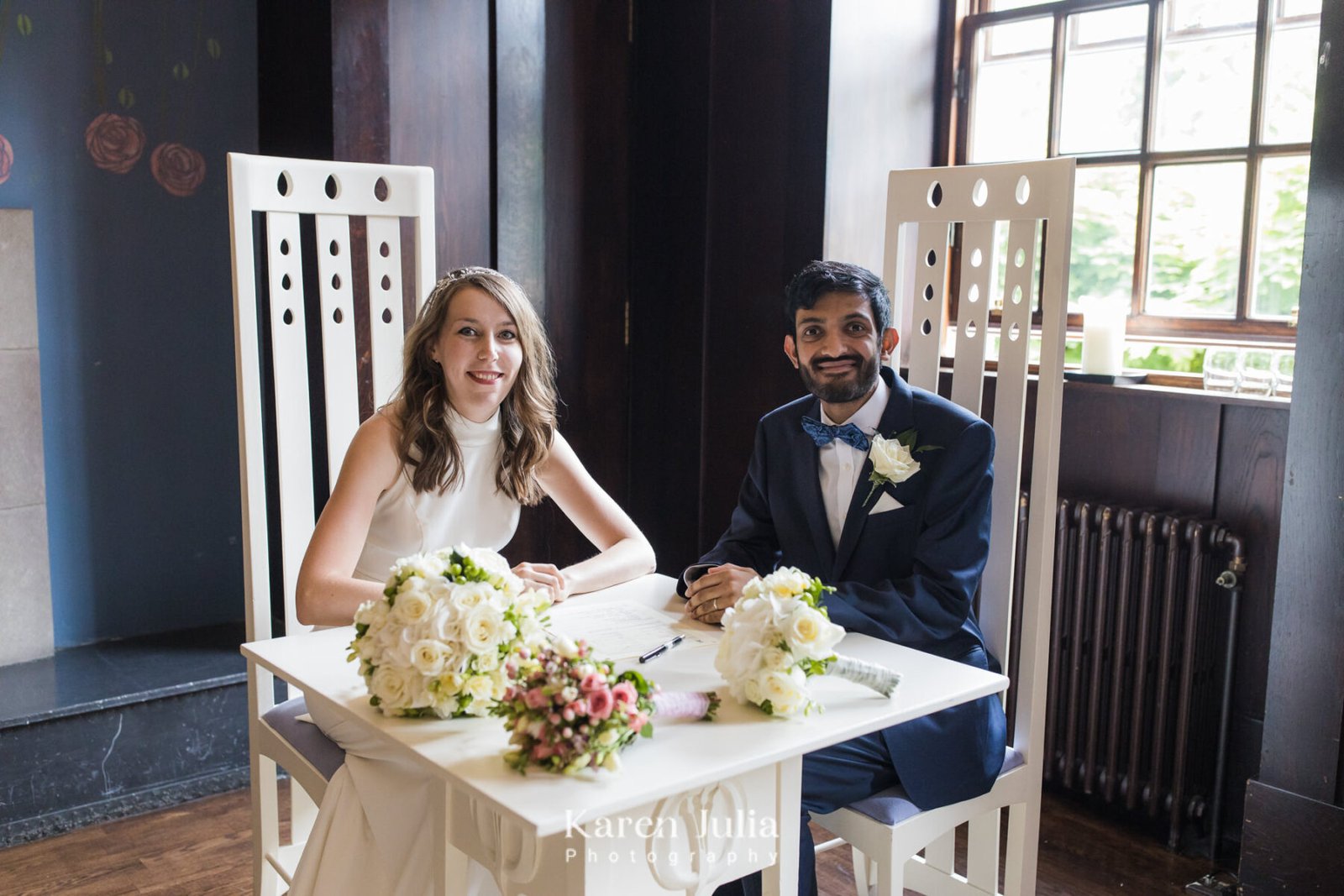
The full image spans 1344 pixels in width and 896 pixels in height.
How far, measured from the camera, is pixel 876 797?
73.4 inches

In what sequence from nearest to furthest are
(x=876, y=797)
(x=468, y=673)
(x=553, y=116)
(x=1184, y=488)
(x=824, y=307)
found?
(x=468, y=673) < (x=876, y=797) < (x=824, y=307) < (x=1184, y=488) < (x=553, y=116)

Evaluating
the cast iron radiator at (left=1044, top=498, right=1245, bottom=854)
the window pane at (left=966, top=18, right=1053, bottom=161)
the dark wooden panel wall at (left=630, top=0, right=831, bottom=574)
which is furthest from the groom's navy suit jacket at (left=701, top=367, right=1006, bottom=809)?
the window pane at (left=966, top=18, right=1053, bottom=161)

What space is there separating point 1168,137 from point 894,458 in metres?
1.45

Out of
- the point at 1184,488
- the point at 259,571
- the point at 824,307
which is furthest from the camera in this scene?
the point at 1184,488

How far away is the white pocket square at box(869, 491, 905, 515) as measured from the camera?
81.0 inches

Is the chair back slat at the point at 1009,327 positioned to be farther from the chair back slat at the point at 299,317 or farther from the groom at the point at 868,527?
the chair back slat at the point at 299,317

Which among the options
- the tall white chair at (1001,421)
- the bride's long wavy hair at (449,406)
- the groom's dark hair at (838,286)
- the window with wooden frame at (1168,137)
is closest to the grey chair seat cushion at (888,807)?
the tall white chair at (1001,421)

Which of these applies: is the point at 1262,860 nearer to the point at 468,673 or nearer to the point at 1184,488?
the point at 1184,488

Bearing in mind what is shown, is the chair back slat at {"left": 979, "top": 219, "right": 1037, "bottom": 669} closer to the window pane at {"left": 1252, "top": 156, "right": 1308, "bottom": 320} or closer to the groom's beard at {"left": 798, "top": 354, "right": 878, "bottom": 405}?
the groom's beard at {"left": 798, "top": 354, "right": 878, "bottom": 405}

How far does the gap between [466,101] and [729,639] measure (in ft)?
7.60

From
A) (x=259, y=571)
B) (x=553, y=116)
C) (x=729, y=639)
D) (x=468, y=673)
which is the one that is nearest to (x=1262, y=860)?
(x=729, y=639)

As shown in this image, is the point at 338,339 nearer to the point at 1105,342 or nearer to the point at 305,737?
the point at 305,737

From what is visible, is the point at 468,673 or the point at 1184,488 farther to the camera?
the point at 1184,488

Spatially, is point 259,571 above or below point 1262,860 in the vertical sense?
above
